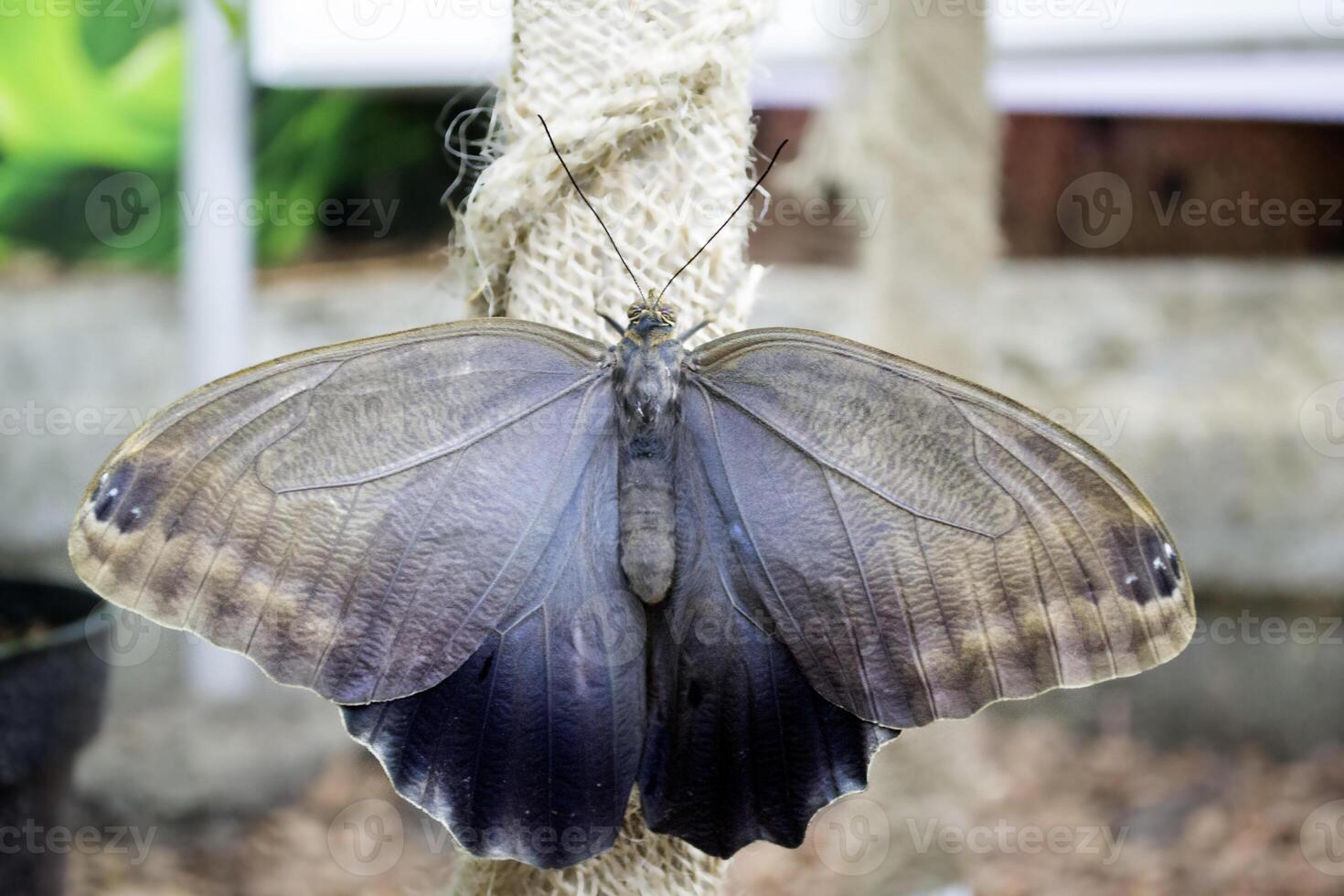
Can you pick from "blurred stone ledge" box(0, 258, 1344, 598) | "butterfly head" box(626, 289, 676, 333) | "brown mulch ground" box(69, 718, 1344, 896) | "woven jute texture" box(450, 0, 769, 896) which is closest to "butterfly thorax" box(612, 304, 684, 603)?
"butterfly head" box(626, 289, 676, 333)

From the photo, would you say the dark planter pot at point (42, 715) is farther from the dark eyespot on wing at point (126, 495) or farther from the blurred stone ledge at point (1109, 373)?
the blurred stone ledge at point (1109, 373)

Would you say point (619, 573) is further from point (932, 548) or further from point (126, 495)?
point (126, 495)

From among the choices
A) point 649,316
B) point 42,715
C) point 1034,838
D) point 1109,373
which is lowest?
point 1034,838

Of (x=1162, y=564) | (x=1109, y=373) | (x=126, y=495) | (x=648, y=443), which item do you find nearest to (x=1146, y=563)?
(x=1162, y=564)

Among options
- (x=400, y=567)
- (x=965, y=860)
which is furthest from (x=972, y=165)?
(x=400, y=567)

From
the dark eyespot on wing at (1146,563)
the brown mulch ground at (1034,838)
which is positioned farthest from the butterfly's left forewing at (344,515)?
the brown mulch ground at (1034,838)

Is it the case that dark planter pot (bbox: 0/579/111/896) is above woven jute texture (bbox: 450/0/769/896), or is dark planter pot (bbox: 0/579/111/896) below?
below

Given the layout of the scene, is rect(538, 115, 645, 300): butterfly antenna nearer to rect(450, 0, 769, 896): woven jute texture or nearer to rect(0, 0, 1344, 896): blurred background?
rect(450, 0, 769, 896): woven jute texture
